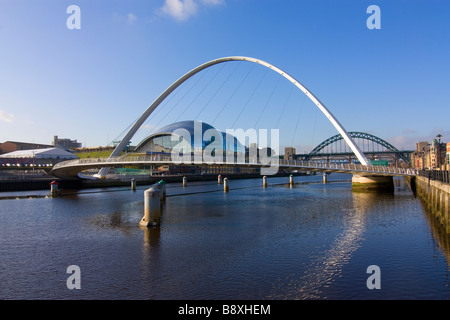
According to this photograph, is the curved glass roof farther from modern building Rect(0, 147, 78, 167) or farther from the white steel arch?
the white steel arch

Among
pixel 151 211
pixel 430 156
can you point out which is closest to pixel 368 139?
pixel 430 156

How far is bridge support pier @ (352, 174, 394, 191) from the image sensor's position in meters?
45.8

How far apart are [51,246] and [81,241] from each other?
1.52 m

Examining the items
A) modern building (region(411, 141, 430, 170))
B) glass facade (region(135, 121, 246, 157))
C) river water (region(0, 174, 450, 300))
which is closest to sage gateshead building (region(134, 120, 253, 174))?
glass facade (region(135, 121, 246, 157))

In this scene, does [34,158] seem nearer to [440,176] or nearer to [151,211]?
[151,211]

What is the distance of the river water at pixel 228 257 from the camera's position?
34.8 ft

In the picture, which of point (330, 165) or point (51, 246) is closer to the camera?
point (51, 246)

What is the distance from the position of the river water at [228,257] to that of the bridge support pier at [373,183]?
68.7 feet

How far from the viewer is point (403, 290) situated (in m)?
10.4

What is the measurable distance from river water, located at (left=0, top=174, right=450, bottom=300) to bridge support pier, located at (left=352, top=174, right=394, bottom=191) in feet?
68.7

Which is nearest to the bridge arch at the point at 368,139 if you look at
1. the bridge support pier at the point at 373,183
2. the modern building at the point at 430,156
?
the modern building at the point at 430,156

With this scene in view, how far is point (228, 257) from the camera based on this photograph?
1430cm
